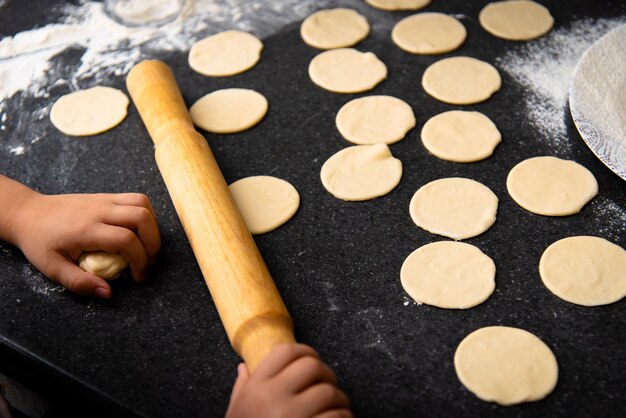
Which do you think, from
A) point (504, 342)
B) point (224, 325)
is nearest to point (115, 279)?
point (224, 325)

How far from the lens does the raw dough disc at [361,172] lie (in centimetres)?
143

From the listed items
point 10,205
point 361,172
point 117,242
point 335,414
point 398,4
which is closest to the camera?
point 335,414

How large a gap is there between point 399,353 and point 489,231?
352 mm

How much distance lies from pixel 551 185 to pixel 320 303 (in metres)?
0.57

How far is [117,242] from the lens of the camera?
122 centimetres

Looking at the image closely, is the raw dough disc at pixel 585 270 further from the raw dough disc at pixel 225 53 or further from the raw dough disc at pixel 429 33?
the raw dough disc at pixel 225 53

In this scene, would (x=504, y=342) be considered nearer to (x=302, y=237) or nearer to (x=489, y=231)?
(x=489, y=231)

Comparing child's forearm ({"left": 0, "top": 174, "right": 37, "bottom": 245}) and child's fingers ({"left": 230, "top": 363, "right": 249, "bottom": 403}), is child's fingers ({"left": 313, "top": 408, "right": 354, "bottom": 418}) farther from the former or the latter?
child's forearm ({"left": 0, "top": 174, "right": 37, "bottom": 245})

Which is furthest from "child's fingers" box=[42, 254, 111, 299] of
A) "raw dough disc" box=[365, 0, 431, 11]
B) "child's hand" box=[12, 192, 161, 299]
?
"raw dough disc" box=[365, 0, 431, 11]

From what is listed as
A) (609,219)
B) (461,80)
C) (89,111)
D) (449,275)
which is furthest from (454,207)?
(89,111)

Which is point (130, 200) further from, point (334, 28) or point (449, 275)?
point (334, 28)

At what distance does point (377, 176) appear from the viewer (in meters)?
1.46

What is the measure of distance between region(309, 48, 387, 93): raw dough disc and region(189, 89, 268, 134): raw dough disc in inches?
6.9

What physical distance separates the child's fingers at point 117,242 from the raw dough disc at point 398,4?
1120mm
